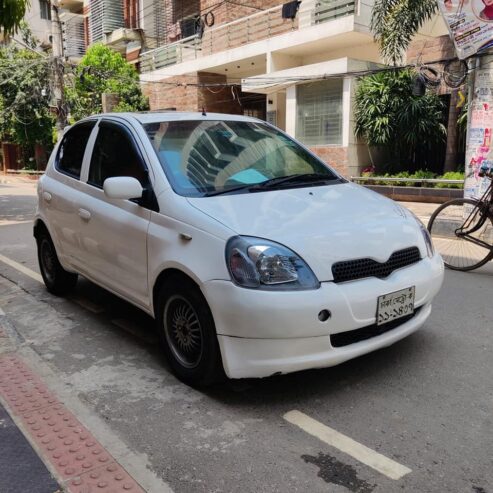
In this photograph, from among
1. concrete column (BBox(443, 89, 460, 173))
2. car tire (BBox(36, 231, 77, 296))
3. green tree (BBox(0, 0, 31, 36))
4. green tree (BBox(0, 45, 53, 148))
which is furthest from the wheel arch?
green tree (BBox(0, 45, 53, 148))

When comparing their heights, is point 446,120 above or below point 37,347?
above

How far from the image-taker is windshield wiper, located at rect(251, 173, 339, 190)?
3715mm

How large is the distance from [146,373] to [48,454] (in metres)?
1.09

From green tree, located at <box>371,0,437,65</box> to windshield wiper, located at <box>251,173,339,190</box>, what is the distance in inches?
430

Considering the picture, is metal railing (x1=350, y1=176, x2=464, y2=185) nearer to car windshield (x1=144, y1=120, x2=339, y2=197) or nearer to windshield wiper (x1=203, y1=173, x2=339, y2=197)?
car windshield (x1=144, y1=120, x2=339, y2=197)

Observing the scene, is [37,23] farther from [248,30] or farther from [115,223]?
[115,223]

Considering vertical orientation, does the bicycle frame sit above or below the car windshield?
below

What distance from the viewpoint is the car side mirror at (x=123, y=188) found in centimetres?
349

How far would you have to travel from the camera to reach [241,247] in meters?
2.94

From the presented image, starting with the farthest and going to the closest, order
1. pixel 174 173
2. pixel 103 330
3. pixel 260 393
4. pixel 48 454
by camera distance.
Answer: pixel 103 330 → pixel 174 173 → pixel 260 393 → pixel 48 454

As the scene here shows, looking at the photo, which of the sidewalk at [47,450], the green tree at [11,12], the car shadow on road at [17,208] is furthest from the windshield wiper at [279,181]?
the car shadow on road at [17,208]

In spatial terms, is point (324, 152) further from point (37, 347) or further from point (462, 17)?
point (37, 347)

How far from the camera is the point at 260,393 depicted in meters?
3.30

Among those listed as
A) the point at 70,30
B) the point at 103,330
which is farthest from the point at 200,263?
the point at 70,30
